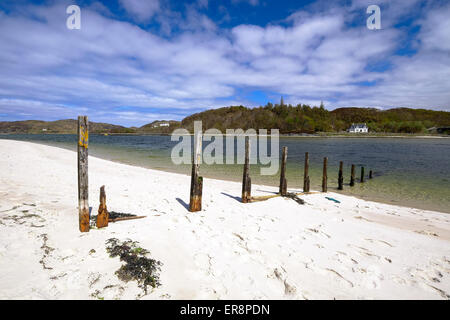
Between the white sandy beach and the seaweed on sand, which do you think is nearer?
the white sandy beach

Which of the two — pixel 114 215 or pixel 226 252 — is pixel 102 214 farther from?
pixel 226 252

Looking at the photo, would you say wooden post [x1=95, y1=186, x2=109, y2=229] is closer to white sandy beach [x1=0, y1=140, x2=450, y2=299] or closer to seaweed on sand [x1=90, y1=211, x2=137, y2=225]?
white sandy beach [x1=0, y1=140, x2=450, y2=299]

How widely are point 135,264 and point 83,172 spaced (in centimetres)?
276

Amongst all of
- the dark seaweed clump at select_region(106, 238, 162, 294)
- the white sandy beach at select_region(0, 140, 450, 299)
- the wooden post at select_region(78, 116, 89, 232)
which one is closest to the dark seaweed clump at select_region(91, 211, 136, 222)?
the white sandy beach at select_region(0, 140, 450, 299)

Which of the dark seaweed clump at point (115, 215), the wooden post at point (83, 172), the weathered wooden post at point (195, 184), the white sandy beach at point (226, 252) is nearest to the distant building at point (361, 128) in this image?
the white sandy beach at point (226, 252)

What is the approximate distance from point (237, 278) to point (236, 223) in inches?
102

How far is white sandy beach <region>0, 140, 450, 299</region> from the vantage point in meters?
3.44

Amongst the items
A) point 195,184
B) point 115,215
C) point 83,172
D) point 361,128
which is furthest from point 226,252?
point 361,128

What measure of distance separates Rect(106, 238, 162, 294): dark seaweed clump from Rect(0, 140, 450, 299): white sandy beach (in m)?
0.13

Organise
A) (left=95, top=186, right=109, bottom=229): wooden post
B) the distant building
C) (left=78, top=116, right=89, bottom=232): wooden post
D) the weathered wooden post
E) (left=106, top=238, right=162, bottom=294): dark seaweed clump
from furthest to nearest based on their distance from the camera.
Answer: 1. the distant building
2. the weathered wooden post
3. (left=95, top=186, right=109, bottom=229): wooden post
4. (left=78, top=116, right=89, bottom=232): wooden post
5. (left=106, top=238, right=162, bottom=294): dark seaweed clump

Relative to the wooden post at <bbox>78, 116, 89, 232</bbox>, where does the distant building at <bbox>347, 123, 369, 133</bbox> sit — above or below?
above
